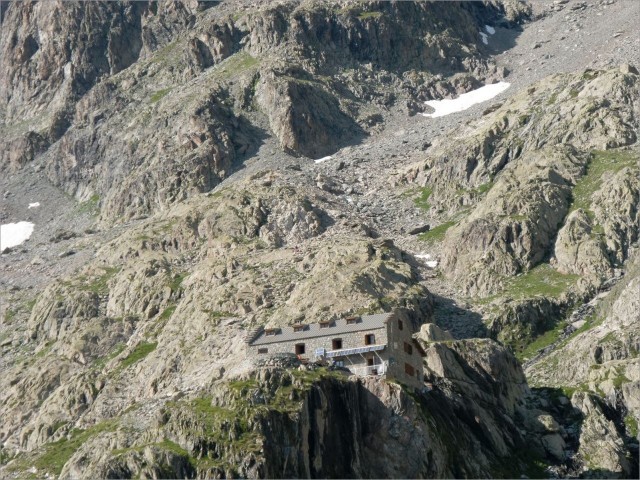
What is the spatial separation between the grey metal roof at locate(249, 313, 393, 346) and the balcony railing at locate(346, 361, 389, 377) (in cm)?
414

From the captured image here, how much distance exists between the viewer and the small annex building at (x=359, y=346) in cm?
13662

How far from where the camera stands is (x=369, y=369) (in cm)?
13650

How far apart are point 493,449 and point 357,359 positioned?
19.7 meters

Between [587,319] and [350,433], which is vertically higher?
[350,433]

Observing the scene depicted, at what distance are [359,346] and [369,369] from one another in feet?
9.32

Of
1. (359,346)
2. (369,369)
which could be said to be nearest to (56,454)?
(359,346)

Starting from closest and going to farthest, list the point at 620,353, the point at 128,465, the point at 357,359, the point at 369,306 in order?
the point at 128,465 → the point at 357,359 → the point at 620,353 → the point at 369,306

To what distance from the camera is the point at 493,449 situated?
470 ft

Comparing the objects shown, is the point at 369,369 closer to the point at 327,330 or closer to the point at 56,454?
the point at 327,330

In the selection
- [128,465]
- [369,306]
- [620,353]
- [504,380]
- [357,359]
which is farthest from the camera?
[369,306]

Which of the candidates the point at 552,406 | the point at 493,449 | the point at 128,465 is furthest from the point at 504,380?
the point at 128,465

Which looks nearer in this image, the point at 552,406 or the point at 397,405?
the point at 397,405

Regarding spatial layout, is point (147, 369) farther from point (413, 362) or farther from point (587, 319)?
point (587, 319)

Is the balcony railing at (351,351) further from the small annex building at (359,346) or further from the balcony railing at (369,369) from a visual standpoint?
the balcony railing at (369,369)
